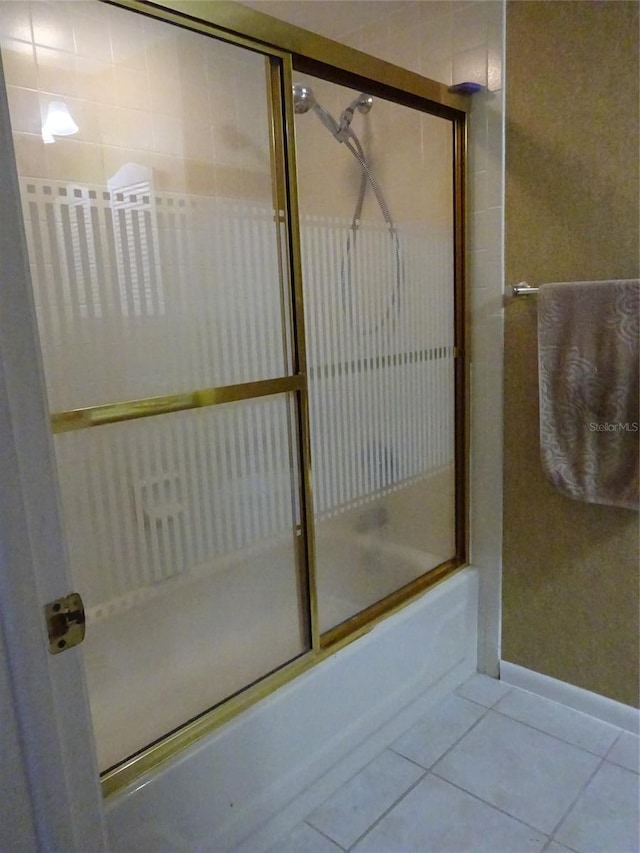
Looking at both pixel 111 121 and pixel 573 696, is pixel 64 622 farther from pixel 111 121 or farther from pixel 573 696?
pixel 573 696

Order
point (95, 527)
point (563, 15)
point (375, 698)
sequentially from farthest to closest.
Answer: point (375, 698)
point (563, 15)
point (95, 527)

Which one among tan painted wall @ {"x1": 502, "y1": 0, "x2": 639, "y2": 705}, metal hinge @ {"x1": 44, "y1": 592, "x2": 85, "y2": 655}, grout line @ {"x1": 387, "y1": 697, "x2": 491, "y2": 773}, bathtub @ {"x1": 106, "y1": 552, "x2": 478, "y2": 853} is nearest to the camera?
metal hinge @ {"x1": 44, "y1": 592, "x2": 85, "y2": 655}

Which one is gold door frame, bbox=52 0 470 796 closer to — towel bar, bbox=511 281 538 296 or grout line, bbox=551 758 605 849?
towel bar, bbox=511 281 538 296

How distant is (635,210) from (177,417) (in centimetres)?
123

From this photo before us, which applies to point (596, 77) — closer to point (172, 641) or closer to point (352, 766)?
point (172, 641)

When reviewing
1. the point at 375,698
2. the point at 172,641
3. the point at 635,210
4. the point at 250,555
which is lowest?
the point at 375,698

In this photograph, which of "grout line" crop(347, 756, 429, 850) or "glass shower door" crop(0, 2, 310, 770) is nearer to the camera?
"glass shower door" crop(0, 2, 310, 770)

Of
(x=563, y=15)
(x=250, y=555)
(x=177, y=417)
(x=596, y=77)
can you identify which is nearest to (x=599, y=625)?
(x=250, y=555)

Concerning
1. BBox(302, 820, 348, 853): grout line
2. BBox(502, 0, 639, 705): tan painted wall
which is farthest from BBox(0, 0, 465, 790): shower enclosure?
BBox(302, 820, 348, 853): grout line

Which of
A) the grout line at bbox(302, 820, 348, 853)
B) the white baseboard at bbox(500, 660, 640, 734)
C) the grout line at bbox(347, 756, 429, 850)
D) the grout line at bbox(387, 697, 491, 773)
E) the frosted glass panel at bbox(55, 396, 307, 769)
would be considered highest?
the frosted glass panel at bbox(55, 396, 307, 769)

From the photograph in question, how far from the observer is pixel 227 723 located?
131cm

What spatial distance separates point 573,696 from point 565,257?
1.31 metres

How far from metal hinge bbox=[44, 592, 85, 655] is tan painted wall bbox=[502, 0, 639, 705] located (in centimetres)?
146

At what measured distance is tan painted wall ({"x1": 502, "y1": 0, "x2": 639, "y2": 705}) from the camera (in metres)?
1.49
